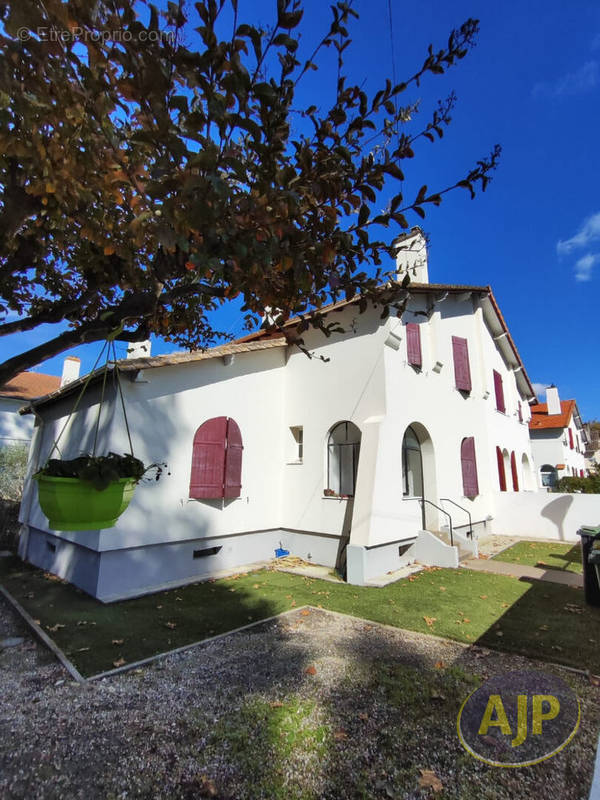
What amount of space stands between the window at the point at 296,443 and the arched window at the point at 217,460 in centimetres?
178

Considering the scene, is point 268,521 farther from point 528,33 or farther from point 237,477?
point 528,33

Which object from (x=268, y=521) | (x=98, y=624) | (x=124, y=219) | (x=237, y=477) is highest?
(x=124, y=219)

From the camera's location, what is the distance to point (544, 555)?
10828 millimetres

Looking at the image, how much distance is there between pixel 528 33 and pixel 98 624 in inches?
390

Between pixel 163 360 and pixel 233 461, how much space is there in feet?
10.0

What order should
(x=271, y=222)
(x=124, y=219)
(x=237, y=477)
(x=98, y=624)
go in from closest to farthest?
(x=271, y=222) → (x=124, y=219) → (x=98, y=624) → (x=237, y=477)

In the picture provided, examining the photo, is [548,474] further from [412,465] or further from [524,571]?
[524,571]

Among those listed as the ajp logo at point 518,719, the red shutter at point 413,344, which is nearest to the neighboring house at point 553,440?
the red shutter at point 413,344

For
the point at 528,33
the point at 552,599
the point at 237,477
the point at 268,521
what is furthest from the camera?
the point at 268,521

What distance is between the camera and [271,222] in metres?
1.99

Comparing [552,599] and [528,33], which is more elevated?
Answer: [528,33]

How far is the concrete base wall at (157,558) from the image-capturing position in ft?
A: 23.4

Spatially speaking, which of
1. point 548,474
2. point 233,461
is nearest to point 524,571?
point 233,461

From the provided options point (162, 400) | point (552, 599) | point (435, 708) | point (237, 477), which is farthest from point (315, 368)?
point (435, 708)
